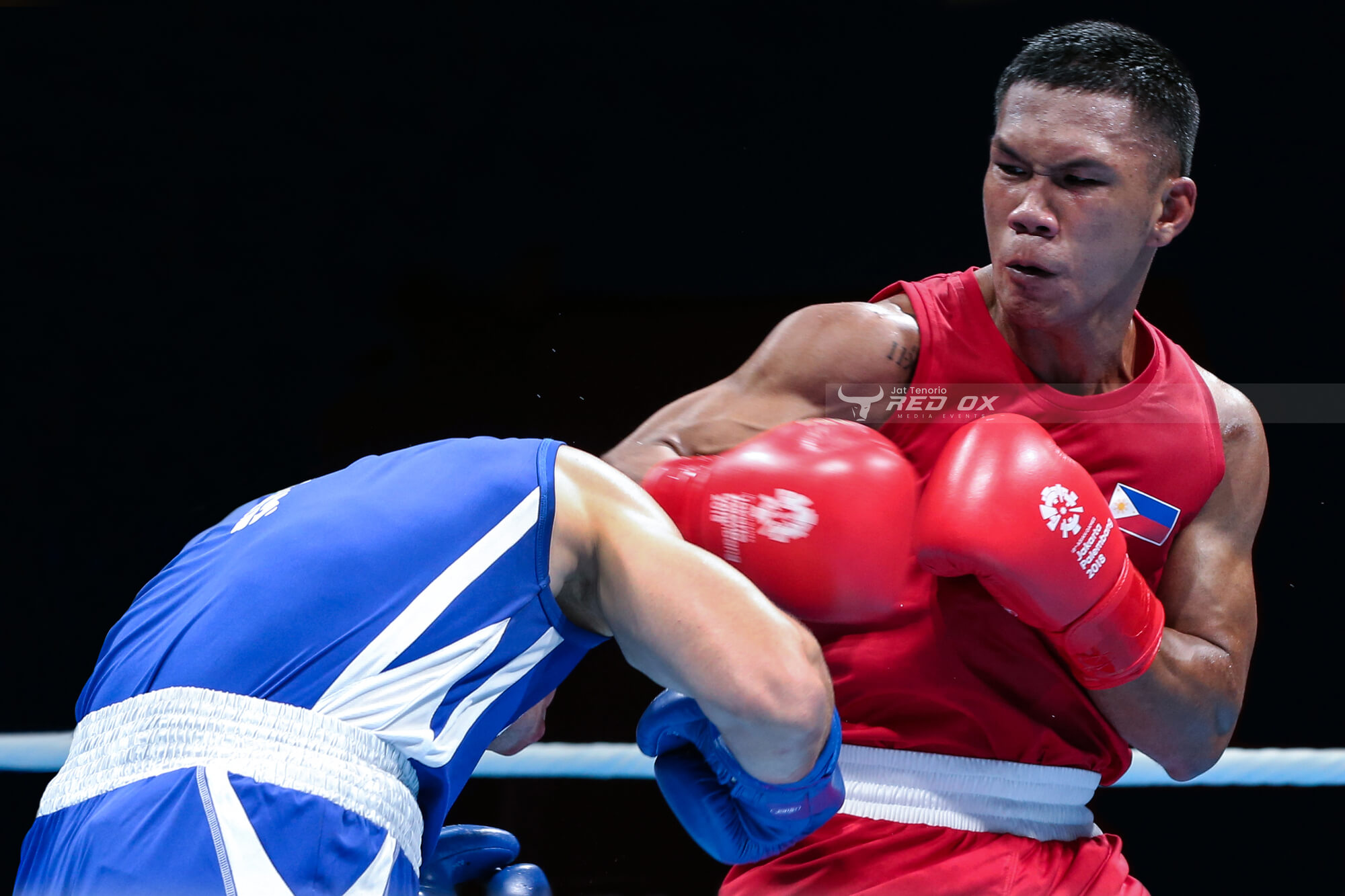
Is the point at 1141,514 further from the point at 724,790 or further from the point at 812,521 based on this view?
the point at 724,790

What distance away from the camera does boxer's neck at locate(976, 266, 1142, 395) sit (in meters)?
2.05

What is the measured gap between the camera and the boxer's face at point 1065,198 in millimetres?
1945

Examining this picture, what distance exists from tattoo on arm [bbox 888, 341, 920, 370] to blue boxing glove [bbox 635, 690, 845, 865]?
25.7 inches

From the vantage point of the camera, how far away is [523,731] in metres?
1.83

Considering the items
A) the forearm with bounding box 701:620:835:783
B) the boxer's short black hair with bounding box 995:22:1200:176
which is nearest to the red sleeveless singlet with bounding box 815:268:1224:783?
the boxer's short black hair with bounding box 995:22:1200:176

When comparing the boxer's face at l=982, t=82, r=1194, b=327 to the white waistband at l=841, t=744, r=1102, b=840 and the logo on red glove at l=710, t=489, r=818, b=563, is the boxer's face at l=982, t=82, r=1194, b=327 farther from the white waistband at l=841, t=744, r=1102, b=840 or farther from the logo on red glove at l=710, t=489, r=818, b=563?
the white waistband at l=841, t=744, r=1102, b=840

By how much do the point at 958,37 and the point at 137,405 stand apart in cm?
257

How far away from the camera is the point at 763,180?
3340 millimetres

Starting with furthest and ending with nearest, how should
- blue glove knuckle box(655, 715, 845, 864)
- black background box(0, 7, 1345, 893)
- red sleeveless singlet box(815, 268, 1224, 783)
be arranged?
black background box(0, 7, 1345, 893) → red sleeveless singlet box(815, 268, 1224, 783) → blue glove knuckle box(655, 715, 845, 864)

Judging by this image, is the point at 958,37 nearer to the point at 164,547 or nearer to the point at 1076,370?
the point at 1076,370

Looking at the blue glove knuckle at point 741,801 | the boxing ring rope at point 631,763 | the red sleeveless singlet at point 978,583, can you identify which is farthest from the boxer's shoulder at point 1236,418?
the blue glove knuckle at point 741,801

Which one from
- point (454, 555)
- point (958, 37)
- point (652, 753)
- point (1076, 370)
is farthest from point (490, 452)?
point (958, 37)

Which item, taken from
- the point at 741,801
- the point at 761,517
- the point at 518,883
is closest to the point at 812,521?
the point at 761,517

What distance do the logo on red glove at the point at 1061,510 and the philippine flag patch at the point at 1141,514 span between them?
0.27 meters
